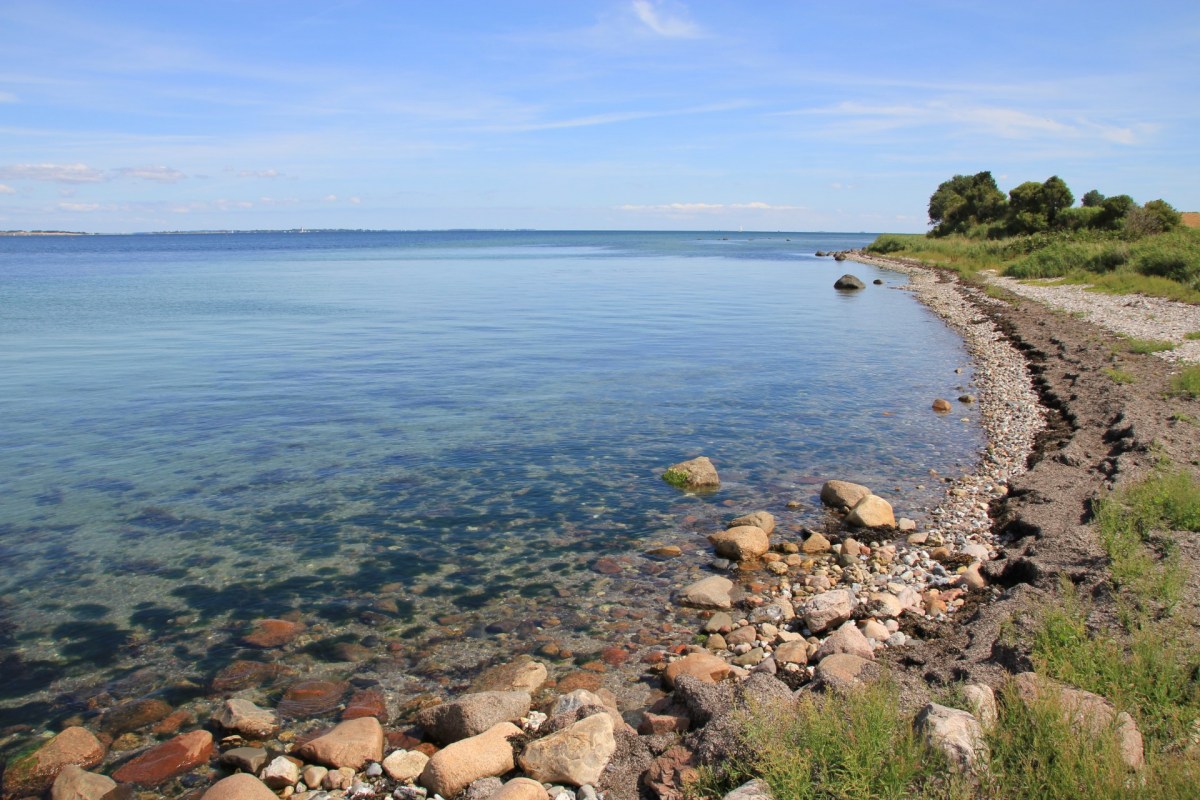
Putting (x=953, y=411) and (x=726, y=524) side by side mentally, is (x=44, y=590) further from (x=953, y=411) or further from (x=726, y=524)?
(x=953, y=411)

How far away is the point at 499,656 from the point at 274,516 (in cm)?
653

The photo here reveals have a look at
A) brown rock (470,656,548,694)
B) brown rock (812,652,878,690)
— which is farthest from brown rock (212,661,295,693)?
brown rock (812,652,878,690)

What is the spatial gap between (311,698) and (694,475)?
9.16 m

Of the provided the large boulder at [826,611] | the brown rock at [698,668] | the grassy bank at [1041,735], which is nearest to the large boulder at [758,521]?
the large boulder at [826,611]

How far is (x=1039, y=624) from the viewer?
27.9 feet

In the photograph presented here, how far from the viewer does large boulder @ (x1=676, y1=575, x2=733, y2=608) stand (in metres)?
11.4

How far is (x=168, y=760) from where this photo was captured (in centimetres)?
800

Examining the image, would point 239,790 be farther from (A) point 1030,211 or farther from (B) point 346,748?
(A) point 1030,211

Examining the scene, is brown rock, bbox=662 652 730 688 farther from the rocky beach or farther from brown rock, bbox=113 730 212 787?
brown rock, bbox=113 730 212 787

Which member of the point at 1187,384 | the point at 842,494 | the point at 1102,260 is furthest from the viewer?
the point at 1102,260

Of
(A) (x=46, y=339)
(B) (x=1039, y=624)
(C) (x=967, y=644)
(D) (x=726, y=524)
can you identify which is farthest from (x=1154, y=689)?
(A) (x=46, y=339)

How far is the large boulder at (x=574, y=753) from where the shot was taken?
7141 millimetres

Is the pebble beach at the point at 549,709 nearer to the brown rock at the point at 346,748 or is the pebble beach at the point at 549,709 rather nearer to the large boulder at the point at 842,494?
the brown rock at the point at 346,748

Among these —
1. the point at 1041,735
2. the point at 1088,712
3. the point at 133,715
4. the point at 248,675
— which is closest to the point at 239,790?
the point at 133,715
